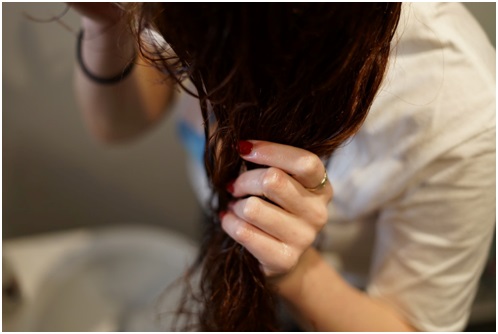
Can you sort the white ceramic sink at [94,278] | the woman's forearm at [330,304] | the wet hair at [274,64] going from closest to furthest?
1. the wet hair at [274,64]
2. the woman's forearm at [330,304]
3. the white ceramic sink at [94,278]

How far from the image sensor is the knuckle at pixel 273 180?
0.38 m

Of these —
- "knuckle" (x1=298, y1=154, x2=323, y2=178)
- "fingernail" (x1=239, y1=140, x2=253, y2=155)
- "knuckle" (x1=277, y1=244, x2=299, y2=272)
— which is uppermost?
"fingernail" (x1=239, y1=140, x2=253, y2=155)

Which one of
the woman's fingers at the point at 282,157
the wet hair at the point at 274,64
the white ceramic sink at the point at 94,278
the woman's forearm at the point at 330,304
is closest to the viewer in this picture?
the wet hair at the point at 274,64

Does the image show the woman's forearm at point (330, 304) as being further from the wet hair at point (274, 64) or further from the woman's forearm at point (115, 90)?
the woman's forearm at point (115, 90)

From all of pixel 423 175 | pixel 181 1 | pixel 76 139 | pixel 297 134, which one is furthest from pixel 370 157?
pixel 76 139

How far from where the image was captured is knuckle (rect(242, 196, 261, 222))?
396mm

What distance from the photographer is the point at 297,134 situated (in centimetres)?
35

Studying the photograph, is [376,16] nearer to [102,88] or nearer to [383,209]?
[383,209]

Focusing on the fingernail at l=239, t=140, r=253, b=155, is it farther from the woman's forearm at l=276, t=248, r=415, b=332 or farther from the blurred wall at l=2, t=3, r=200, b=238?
the blurred wall at l=2, t=3, r=200, b=238

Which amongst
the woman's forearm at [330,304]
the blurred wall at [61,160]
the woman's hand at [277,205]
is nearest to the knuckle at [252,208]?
the woman's hand at [277,205]

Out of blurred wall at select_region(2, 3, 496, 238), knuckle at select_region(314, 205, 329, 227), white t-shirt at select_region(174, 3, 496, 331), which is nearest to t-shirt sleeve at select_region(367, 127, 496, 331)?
white t-shirt at select_region(174, 3, 496, 331)

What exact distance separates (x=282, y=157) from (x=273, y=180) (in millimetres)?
23

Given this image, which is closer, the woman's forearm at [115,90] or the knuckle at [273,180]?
the knuckle at [273,180]

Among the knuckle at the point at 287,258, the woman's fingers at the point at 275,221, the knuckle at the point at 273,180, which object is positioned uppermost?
the knuckle at the point at 273,180
